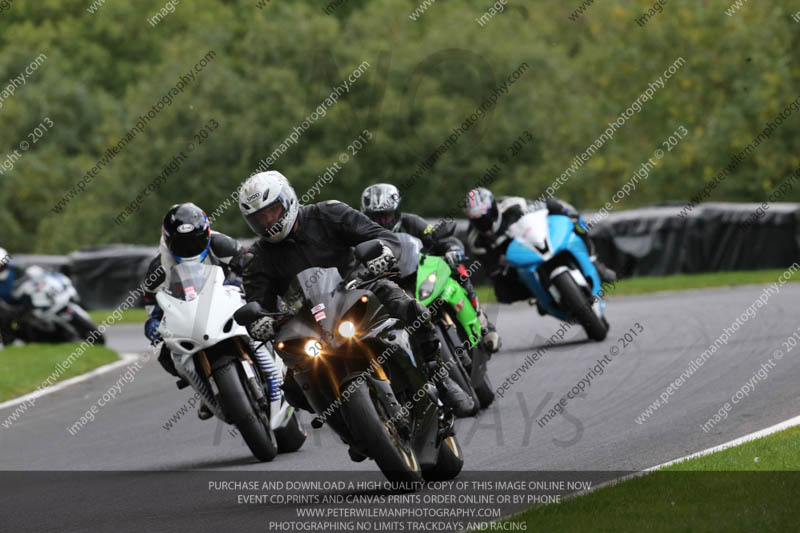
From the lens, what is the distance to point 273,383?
962 centimetres

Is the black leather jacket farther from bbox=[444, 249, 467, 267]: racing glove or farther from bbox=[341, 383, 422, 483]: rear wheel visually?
bbox=[444, 249, 467, 267]: racing glove

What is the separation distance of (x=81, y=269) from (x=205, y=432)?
1839 centimetres

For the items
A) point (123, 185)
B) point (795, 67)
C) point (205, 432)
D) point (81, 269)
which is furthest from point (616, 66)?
point (205, 432)

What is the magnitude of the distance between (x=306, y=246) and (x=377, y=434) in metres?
1.29

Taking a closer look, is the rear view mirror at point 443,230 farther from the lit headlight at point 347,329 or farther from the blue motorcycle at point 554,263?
the lit headlight at point 347,329

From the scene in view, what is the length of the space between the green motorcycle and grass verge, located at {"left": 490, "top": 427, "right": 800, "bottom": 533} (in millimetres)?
2467

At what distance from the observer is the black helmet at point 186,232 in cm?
975

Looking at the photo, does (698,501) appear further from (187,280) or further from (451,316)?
(451,316)

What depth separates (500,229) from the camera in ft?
49.2

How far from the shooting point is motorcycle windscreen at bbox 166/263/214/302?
9.47 metres

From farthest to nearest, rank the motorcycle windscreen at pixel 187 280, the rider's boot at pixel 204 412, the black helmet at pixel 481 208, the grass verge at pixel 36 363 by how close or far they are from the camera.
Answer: the grass verge at pixel 36 363
the black helmet at pixel 481 208
the rider's boot at pixel 204 412
the motorcycle windscreen at pixel 187 280

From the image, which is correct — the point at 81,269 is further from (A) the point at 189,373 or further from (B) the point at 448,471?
(B) the point at 448,471

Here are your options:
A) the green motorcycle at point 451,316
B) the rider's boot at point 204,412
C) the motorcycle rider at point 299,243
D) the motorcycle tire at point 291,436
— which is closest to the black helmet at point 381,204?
the green motorcycle at point 451,316

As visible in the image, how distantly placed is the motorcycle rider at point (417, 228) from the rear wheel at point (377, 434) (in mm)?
3523
